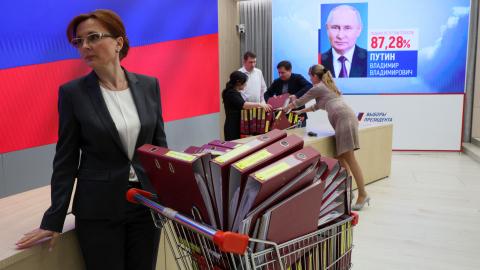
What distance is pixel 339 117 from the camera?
4.20 m

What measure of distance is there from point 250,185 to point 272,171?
0.21 feet

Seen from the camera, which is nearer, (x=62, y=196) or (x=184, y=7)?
(x=62, y=196)

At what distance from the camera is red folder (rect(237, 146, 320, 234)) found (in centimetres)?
96

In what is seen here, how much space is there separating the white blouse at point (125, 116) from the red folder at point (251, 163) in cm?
52

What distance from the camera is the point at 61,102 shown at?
132cm

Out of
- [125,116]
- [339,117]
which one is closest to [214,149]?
[125,116]

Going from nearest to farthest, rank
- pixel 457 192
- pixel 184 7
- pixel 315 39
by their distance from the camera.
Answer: pixel 457 192 < pixel 184 7 < pixel 315 39

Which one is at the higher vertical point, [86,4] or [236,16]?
[236,16]

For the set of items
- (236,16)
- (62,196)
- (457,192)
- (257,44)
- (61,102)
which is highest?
(236,16)

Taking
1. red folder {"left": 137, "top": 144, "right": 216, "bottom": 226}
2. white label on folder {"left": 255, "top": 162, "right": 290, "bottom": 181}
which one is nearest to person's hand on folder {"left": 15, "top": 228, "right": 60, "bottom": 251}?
red folder {"left": 137, "top": 144, "right": 216, "bottom": 226}

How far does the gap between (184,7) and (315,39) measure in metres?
3.36

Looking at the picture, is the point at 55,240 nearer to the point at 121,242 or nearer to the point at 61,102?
the point at 121,242

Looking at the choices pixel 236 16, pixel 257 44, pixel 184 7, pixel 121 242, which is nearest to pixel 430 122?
pixel 257 44

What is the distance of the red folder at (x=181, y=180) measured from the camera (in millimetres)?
1039
